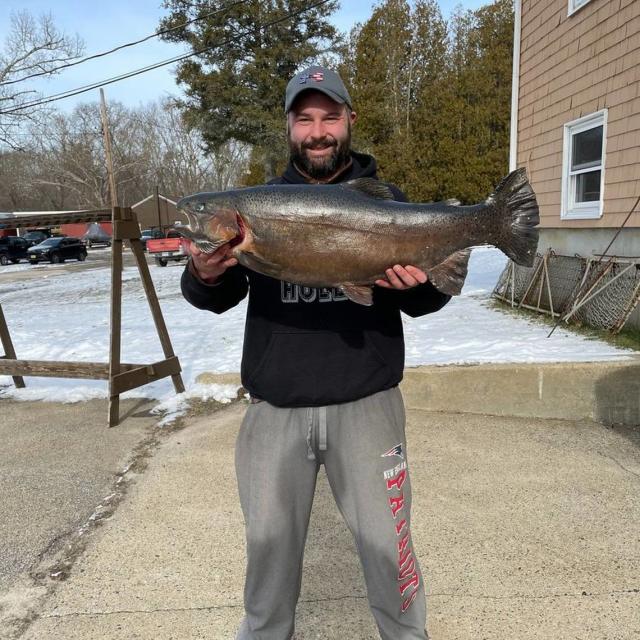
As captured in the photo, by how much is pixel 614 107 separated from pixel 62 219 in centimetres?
678

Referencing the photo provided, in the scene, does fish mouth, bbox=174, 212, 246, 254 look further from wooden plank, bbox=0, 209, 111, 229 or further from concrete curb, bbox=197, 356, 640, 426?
wooden plank, bbox=0, 209, 111, 229

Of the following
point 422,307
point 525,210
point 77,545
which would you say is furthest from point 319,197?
point 77,545

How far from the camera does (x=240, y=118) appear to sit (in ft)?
77.2

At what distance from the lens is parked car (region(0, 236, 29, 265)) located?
32031mm

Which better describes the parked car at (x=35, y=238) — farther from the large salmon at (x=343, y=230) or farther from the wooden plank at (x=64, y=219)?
the large salmon at (x=343, y=230)

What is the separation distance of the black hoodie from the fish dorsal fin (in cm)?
35

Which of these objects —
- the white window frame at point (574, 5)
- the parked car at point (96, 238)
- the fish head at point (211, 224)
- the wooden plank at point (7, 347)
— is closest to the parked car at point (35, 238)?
the parked car at point (96, 238)

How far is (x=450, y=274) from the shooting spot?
6.37 feet

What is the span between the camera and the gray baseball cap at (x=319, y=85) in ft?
6.56

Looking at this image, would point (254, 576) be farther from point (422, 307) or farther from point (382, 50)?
point (382, 50)

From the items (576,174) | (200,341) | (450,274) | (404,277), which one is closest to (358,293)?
(404,277)

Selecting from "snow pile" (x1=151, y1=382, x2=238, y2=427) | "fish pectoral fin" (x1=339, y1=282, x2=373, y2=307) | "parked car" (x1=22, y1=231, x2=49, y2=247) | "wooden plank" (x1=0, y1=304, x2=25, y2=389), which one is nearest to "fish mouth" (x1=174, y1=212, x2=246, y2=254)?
"fish pectoral fin" (x1=339, y1=282, x2=373, y2=307)

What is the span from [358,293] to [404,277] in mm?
166

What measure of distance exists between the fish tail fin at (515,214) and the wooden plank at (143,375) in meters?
3.87
